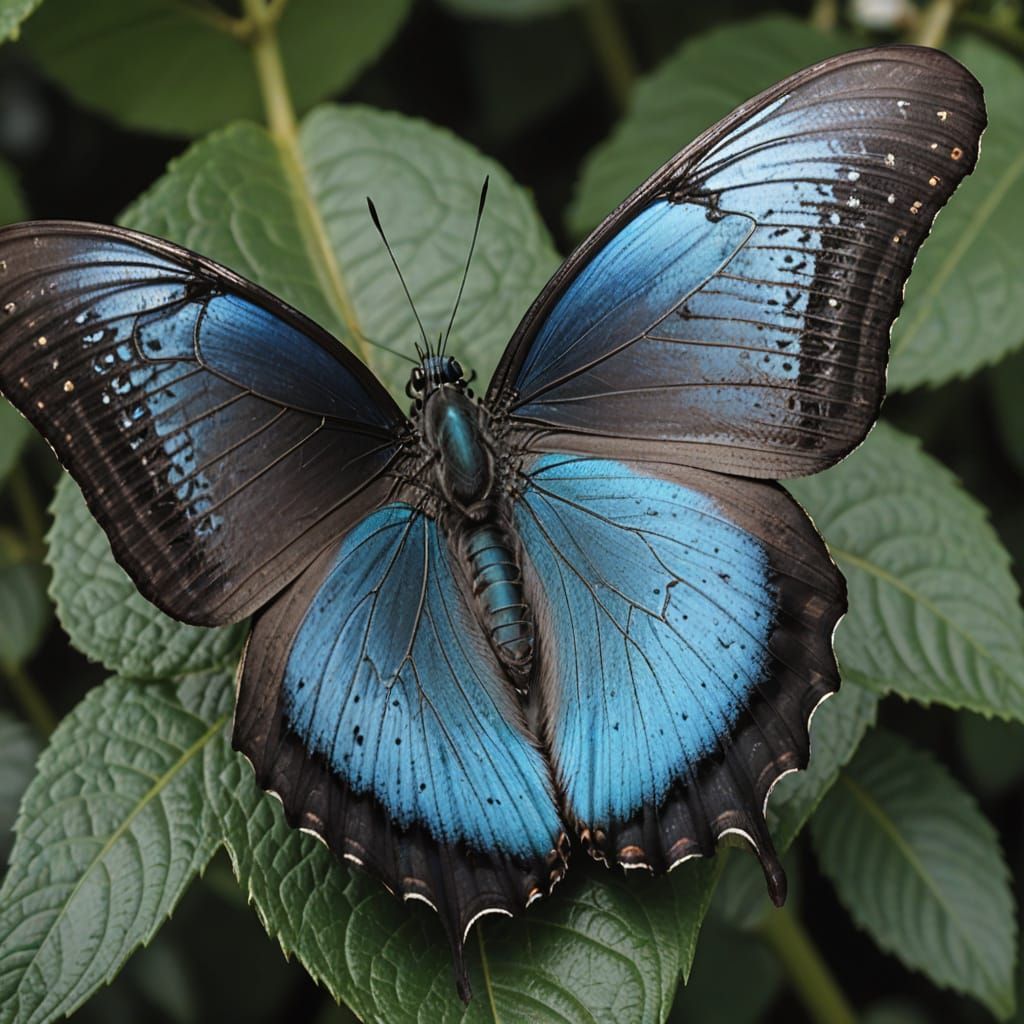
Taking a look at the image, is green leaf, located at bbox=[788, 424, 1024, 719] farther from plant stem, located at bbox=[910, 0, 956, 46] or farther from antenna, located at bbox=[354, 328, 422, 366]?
plant stem, located at bbox=[910, 0, 956, 46]

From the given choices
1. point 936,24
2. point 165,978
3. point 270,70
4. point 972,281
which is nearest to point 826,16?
point 936,24

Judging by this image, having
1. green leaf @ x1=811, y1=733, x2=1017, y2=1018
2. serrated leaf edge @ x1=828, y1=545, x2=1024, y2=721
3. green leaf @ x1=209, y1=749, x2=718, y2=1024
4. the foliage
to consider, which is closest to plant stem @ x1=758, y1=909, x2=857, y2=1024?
the foliage

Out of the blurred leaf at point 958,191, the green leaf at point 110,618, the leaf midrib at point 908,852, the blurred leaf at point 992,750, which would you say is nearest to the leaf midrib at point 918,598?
the blurred leaf at point 958,191

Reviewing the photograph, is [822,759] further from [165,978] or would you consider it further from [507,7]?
[507,7]

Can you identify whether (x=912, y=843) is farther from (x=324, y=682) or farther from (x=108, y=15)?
(x=108, y=15)

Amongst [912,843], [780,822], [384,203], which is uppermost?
[384,203]

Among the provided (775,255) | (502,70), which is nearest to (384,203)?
(775,255)
